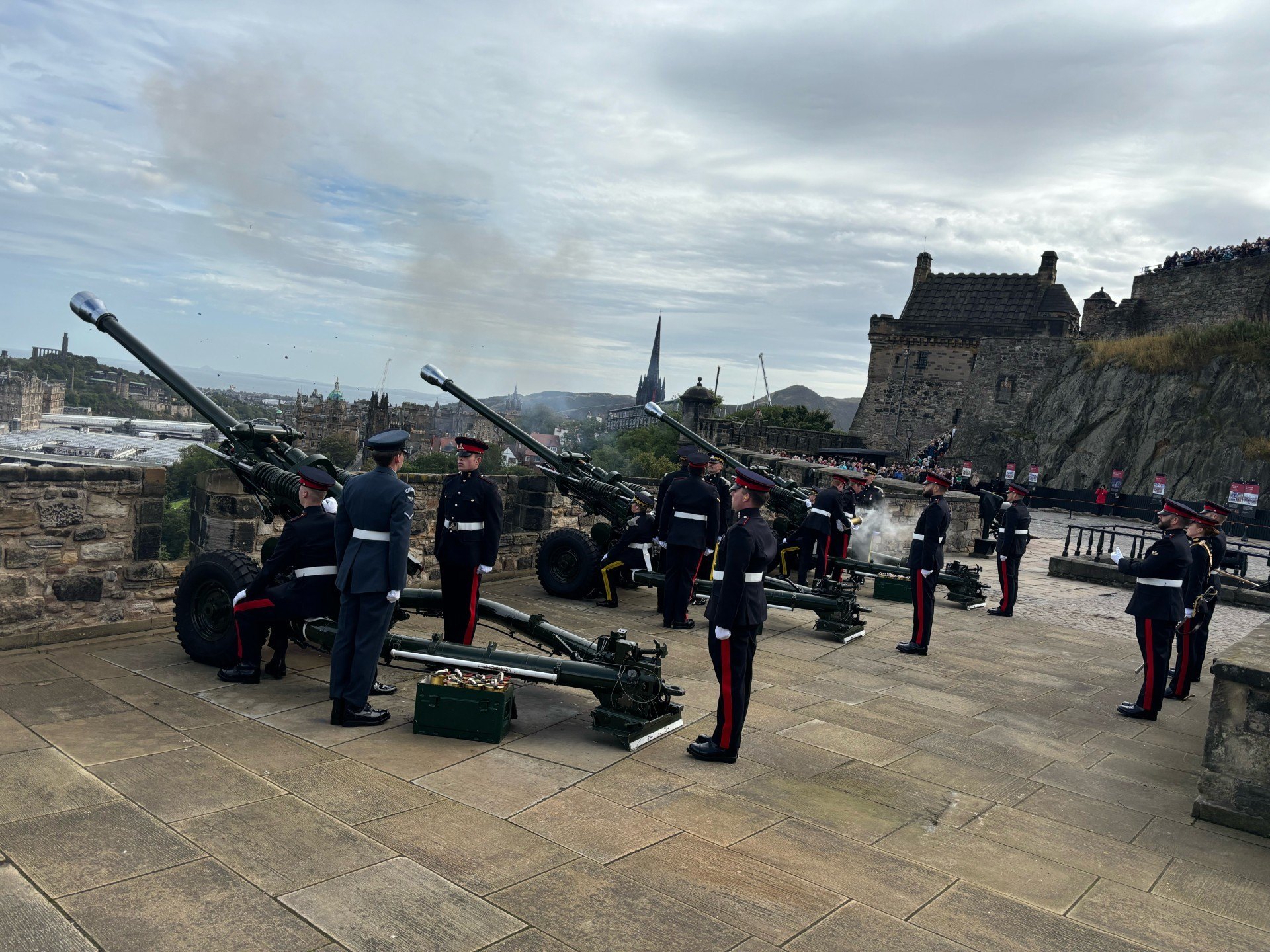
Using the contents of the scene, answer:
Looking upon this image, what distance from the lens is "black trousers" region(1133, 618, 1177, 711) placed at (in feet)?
21.2

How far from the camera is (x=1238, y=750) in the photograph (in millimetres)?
4477

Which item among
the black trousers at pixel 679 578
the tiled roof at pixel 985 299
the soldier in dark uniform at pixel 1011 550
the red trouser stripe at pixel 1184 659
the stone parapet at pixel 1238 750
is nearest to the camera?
the stone parapet at pixel 1238 750

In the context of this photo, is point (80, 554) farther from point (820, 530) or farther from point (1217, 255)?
point (1217, 255)

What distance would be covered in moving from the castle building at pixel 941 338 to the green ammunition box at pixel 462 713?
159 ft

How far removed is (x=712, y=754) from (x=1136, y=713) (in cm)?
349

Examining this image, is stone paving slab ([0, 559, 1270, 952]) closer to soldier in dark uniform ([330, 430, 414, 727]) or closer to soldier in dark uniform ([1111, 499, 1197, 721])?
soldier in dark uniform ([330, 430, 414, 727])

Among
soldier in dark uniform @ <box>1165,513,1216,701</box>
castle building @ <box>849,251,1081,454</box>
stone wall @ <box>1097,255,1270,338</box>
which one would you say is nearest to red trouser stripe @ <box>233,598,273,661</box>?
soldier in dark uniform @ <box>1165,513,1216,701</box>

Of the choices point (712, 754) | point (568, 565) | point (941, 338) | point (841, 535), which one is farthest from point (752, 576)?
point (941, 338)

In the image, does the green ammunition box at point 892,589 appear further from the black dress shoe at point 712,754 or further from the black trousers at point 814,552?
the black dress shoe at point 712,754

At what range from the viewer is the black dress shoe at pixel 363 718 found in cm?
488

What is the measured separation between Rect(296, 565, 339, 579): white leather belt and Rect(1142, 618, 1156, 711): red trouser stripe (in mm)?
5329

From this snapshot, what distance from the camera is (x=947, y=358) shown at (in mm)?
55312

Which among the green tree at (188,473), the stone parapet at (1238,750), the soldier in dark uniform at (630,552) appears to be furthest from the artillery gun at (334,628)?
the soldier in dark uniform at (630,552)

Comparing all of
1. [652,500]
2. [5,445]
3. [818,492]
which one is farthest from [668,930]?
[5,445]
